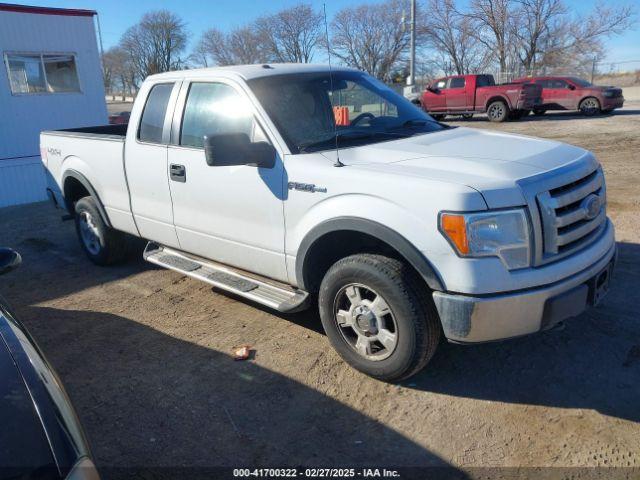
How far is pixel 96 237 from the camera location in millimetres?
6039

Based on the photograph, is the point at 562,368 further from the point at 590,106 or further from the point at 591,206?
the point at 590,106

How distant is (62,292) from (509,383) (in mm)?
4331

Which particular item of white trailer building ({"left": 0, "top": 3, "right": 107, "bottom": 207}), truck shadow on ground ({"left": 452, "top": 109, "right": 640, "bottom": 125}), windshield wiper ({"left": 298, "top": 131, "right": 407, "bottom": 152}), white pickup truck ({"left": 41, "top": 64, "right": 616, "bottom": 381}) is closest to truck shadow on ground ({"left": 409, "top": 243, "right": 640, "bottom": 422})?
white pickup truck ({"left": 41, "top": 64, "right": 616, "bottom": 381})

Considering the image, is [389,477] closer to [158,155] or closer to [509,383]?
[509,383]

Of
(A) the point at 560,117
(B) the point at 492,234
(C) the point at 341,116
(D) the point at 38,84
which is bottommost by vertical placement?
(A) the point at 560,117

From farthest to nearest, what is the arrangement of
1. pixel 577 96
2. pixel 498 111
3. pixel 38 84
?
pixel 577 96
pixel 498 111
pixel 38 84

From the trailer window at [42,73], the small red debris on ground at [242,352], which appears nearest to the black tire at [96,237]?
the small red debris on ground at [242,352]

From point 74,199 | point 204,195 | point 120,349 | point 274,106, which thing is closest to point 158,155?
point 204,195

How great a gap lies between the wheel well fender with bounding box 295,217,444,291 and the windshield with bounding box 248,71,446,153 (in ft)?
2.09

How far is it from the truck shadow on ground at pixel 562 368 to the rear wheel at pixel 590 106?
756 inches

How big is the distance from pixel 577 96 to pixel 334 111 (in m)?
20.0

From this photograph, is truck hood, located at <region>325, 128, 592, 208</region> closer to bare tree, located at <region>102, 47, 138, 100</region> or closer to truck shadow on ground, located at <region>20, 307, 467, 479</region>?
truck shadow on ground, located at <region>20, 307, 467, 479</region>

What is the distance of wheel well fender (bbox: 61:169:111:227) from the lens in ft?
18.7

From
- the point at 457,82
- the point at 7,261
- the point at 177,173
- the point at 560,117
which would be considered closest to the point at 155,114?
the point at 177,173
